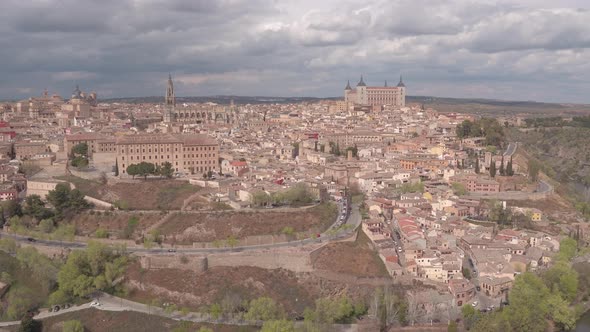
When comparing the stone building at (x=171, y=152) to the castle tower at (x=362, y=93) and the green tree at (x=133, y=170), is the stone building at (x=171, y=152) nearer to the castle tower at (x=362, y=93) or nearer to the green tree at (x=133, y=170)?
the green tree at (x=133, y=170)

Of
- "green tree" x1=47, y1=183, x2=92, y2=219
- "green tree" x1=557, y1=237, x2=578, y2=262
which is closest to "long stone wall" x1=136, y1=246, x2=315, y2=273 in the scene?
"green tree" x1=47, y1=183, x2=92, y2=219

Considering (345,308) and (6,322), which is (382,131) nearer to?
(345,308)

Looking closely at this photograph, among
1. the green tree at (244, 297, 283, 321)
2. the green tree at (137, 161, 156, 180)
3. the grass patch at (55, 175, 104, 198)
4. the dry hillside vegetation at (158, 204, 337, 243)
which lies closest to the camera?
the green tree at (244, 297, 283, 321)

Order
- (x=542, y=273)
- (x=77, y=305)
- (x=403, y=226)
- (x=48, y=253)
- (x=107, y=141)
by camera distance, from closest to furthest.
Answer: (x=77, y=305), (x=542, y=273), (x=48, y=253), (x=403, y=226), (x=107, y=141)

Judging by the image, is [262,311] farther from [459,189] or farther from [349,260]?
[459,189]

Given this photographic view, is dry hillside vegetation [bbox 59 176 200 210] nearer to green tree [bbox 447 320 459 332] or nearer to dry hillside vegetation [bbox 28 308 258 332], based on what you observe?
dry hillside vegetation [bbox 28 308 258 332]

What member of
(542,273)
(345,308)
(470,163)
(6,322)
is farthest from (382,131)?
(6,322)

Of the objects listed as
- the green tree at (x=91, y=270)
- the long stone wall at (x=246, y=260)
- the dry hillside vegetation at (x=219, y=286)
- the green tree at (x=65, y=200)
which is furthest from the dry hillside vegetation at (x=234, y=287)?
the green tree at (x=65, y=200)
